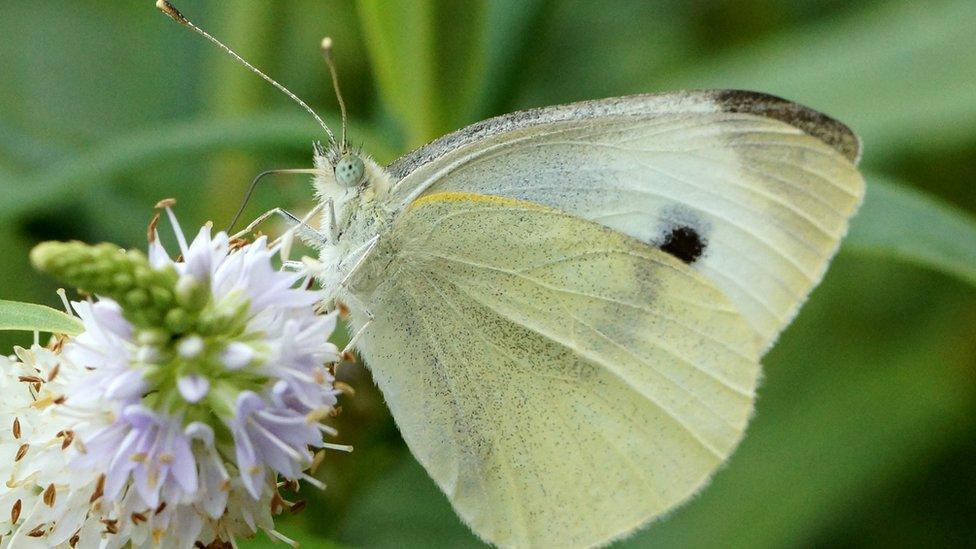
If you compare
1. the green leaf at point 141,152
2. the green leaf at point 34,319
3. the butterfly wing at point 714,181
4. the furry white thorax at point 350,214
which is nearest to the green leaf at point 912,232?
the butterfly wing at point 714,181

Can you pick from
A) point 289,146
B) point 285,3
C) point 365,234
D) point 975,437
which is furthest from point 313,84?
point 975,437

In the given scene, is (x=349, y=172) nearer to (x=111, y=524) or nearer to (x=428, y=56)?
(x=428, y=56)

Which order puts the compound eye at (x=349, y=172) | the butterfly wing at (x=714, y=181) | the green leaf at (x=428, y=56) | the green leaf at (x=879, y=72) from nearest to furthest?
the compound eye at (x=349, y=172) < the butterfly wing at (x=714, y=181) < the green leaf at (x=428, y=56) < the green leaf at (x=879, y=72)

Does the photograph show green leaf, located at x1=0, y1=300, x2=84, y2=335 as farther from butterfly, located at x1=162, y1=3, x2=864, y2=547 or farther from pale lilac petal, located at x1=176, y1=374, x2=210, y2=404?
butterfly, located at x1=162, y1=3, x2=864, y2=547

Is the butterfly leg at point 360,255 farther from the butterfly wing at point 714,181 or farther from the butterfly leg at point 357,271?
the butterfly wing at point 714,181

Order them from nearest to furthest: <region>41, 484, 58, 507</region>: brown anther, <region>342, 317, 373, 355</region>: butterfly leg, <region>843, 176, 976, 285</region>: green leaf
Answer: <region>41, 484, 58, 507</region>: brown anther
<region>342, 317, 373, 355</region>: butterfly leg
<region>843, 176, 976, 285</region>: green leaf

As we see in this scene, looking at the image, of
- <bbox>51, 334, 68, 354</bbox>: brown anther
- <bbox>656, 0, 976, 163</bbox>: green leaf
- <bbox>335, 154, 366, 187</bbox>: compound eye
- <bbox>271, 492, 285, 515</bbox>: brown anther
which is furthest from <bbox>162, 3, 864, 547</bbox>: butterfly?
<bbox>656, 0, 976, 163</bbox>: green leaf
